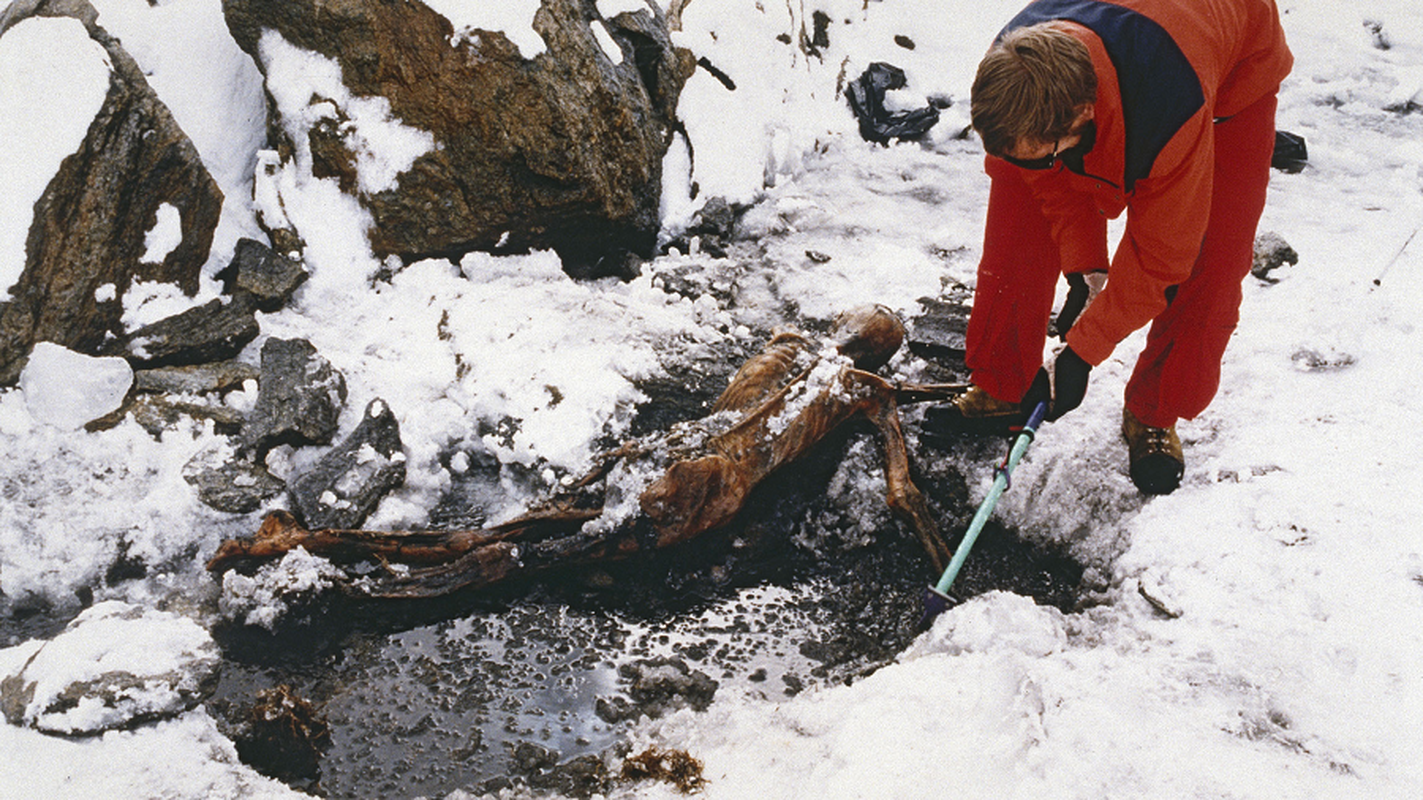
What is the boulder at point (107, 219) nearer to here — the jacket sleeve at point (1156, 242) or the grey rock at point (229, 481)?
the grey rock at point (229, 481)

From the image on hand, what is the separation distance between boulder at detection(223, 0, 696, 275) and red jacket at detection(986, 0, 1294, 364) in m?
2.39

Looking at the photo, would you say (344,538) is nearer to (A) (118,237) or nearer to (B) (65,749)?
(B) (65,749)

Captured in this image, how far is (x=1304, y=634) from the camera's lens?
2.10 metres

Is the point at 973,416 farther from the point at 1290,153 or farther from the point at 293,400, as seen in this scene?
the point at 1290,153

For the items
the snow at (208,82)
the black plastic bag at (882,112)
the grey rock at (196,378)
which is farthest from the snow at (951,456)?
the black plastic bag at (882,112)

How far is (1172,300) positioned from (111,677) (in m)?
3.24

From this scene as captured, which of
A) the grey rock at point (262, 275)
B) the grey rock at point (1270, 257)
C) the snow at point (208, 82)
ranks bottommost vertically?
the grey rock at point (262, 275)

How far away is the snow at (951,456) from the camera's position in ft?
6.32

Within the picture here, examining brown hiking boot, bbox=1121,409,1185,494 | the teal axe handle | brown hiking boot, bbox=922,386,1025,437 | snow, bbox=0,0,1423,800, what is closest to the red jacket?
the teal axe handle

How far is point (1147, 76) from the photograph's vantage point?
6.54 feet

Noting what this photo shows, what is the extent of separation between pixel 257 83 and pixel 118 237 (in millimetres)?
1195

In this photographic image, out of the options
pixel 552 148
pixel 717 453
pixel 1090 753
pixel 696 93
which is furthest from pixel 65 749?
pixel 696 93

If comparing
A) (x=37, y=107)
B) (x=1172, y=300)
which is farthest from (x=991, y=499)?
(x=37, y=107)

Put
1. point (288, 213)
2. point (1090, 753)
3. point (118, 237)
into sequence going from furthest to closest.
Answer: point (288, 213), point (118, 237), point (1090, 753)
